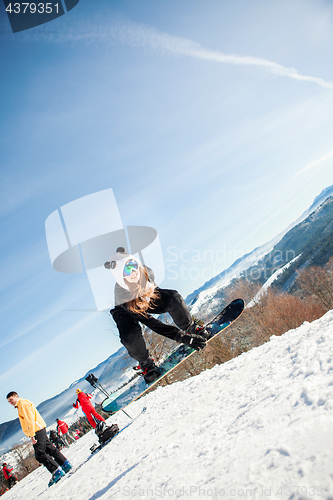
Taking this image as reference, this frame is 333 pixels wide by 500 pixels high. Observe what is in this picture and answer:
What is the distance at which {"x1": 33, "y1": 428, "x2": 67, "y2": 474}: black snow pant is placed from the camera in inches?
213

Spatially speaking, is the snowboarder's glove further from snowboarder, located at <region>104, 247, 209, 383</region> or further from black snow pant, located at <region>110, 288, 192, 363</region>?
black snow pant, located at <region>110, 288, 192, 363</region>

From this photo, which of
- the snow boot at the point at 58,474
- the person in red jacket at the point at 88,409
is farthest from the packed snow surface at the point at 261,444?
the person in red jacket at the point at 88,409

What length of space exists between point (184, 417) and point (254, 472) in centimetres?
278

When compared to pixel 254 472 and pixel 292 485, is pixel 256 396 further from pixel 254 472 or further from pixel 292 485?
pixel 292 485

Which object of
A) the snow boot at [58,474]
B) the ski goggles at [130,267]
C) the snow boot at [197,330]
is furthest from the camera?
the snow boot at [58,474]

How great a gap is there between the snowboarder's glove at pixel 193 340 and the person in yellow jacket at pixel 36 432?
4145 mm

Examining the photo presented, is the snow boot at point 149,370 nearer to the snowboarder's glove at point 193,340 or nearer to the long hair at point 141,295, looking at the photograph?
the snowboarder's glove at point 193,340

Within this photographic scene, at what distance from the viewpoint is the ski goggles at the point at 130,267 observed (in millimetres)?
3906

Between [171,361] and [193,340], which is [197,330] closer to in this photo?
[193,340]

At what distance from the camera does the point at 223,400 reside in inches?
120

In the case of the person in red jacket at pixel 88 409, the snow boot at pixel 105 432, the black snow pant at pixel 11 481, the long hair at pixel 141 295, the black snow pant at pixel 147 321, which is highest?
the long hair at pixel 141 295

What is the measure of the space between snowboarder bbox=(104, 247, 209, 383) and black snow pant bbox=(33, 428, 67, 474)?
3362 millimetres

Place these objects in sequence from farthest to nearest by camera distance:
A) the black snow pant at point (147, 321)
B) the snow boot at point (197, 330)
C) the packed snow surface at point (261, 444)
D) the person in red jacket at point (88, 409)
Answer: the person in red jacket at point (88, 409) → the snow boot at point (197, 330) → the black snow pant at point (147, 321) → the packed snow surface at point (261, 444)

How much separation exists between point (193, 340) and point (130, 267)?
1936mm
